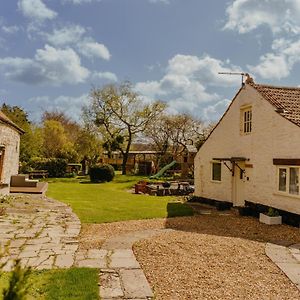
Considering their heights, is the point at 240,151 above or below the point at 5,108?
below

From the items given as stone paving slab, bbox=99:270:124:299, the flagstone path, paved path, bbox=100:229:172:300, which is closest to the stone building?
the flagstone path

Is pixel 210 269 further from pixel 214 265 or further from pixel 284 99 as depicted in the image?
pixel 284 99

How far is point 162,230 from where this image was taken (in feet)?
38.1

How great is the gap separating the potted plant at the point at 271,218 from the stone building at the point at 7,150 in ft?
40.4

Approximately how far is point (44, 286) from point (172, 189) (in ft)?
65.8

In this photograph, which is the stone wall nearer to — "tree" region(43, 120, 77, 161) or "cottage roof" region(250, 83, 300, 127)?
"cottage roof" region(250, 83, 300, 127)

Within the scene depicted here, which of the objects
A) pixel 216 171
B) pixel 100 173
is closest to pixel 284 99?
pixel 216 171

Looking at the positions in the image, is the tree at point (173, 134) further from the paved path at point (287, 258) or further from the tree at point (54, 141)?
the paved path at point (287, 258)

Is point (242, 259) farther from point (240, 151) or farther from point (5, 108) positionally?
point (5, 108)

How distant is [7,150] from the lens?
67.6 feet

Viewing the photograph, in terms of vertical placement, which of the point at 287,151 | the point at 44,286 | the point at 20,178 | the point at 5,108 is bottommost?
the point at 44,286

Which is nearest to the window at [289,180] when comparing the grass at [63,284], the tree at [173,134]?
the grass at [63,284]

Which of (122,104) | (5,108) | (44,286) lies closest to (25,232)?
(44,286)

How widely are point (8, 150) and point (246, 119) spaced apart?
13.0m
